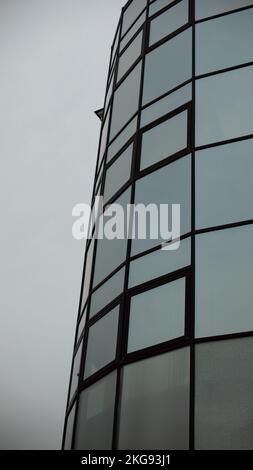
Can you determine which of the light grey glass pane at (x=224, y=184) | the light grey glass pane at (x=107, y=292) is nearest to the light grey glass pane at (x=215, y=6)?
the light grey glass pane at (x=224, y=184)

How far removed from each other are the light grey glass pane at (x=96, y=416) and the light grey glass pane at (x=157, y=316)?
0.87 meters

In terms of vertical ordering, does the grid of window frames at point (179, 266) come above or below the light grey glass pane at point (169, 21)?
below

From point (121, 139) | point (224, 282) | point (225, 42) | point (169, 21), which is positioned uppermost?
point (169, 21)

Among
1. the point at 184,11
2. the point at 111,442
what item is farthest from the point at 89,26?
the point at 111,442

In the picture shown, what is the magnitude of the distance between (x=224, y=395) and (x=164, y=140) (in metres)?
Result: 6.07

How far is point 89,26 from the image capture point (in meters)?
57.4

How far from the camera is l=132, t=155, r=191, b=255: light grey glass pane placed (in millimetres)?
11820

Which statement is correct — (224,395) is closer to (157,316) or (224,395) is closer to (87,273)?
(157,316)

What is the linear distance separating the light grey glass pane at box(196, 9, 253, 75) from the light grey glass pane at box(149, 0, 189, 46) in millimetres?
1061

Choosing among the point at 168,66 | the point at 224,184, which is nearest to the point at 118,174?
the point at 168,66

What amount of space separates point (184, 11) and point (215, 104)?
386cm

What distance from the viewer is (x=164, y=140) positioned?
43.7ft

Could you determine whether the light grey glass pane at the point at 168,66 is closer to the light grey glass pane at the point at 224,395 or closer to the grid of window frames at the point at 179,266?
the grid of window frames at the point at 179,266

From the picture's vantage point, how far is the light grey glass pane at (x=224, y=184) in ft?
36.4
